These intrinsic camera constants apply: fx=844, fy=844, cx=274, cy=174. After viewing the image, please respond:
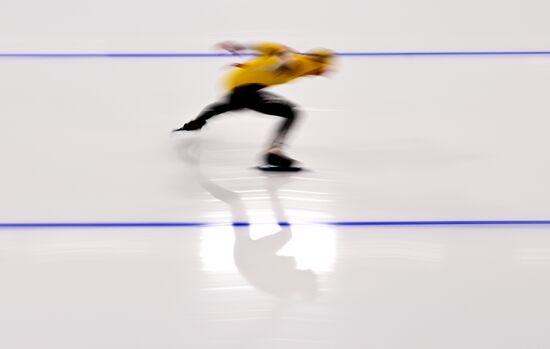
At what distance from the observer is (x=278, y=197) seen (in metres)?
2.14

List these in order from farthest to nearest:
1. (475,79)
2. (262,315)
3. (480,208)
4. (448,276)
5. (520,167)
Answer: (475,79) → (520,167) → (480,208) → (448,276) → (262,315)

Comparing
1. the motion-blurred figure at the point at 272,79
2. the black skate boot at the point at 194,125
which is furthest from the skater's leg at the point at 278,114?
the black skate boot at the point at 194,125

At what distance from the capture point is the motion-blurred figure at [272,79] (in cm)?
212

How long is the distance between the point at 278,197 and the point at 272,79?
0.98 ft

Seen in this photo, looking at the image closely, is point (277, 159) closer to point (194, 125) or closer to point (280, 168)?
point (280, 168)

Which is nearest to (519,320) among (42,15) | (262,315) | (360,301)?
(360,301)

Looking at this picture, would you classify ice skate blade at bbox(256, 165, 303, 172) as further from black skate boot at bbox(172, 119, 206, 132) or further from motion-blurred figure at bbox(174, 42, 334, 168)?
black skate boot at bbox(172, 119, 206, 132)

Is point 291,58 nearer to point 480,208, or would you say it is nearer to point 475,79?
point 480,208

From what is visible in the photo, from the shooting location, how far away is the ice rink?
178cm

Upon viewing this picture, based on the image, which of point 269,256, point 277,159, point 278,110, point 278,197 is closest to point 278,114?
point 278,110

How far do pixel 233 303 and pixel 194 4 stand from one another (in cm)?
168

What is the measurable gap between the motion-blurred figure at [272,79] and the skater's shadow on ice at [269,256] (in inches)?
3.8

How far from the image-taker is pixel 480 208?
2109 mm

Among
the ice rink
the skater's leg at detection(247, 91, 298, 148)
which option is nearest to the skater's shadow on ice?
the ice rink
